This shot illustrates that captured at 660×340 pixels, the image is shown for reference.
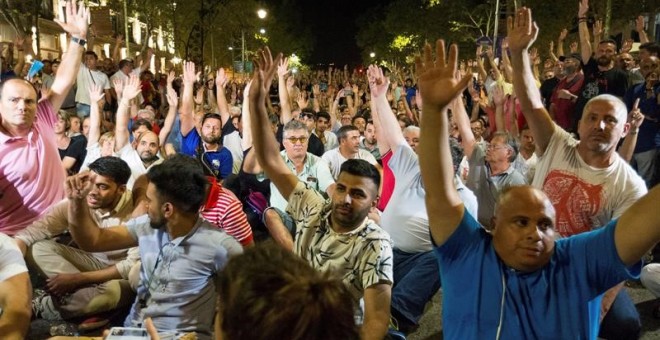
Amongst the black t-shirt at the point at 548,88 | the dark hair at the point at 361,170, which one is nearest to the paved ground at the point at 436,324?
the dark hair at the point at 361,170

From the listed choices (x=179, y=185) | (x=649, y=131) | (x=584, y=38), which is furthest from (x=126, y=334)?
(x=584, y=38)

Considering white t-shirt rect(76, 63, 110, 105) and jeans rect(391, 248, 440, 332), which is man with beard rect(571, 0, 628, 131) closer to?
jeans rect(391, 248, 440, 332)

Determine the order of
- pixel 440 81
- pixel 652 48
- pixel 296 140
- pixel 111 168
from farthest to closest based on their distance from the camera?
pixel 652 48
pixel 296 140
pixel 111 168
pixel 440 81

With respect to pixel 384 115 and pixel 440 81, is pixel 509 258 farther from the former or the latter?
pixel 384 115

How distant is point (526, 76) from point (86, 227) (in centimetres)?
282

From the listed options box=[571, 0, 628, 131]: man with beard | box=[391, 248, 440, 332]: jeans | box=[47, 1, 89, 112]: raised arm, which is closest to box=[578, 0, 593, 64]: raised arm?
box=[571, 0, 628, 131]: man with beard

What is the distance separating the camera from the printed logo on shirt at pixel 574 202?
3486 millimetres

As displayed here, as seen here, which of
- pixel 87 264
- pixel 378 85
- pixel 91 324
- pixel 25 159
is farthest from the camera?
pixel 378 85

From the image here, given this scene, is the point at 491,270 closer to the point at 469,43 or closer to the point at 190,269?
the point at 190,269

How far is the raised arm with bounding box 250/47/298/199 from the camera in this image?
3.87m

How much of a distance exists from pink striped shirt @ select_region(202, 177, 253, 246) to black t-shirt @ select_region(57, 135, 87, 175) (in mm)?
3472

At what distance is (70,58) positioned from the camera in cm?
505

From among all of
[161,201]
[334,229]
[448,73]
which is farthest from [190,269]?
[448,73]

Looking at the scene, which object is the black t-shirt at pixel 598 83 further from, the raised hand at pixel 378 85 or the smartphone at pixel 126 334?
the smartphone at pixel 126 334
